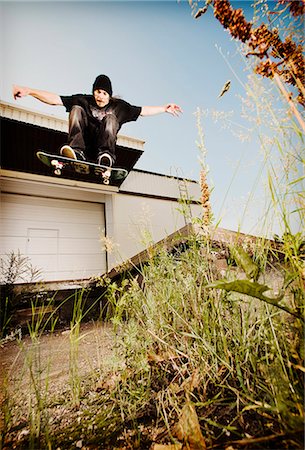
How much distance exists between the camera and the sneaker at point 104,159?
2.83m

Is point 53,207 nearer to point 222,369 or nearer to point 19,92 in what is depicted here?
point 19,92

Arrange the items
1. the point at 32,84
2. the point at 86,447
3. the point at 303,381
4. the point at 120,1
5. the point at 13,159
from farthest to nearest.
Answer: the point at 13,159
the point at 32,84
the point at 120,1
the point at 86,447
the point at 303,381

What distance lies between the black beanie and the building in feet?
6.83

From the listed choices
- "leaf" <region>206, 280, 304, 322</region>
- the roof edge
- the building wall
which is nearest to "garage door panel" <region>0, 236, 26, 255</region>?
the building wall

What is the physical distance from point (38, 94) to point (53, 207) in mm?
3132

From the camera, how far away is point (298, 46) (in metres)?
0.89

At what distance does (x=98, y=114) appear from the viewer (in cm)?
291

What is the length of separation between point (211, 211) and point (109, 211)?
4979mm

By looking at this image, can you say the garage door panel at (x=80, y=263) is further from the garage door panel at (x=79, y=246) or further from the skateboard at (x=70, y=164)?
the skateboard at (x=70, y=164)

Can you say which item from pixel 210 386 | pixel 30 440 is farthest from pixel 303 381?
pixel 30 440

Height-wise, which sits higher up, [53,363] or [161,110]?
[161,110]

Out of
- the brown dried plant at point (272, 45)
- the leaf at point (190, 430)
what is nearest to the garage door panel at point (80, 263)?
the leaf at point (190, 430)

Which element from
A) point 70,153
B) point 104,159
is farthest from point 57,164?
point 104,159

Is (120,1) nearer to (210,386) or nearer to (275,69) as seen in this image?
(275,69)
